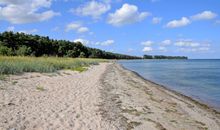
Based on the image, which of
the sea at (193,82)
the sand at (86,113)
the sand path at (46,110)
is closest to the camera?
the sand path at (46,110)

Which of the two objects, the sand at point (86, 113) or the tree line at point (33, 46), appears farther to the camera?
the tree line at point (33, 46)

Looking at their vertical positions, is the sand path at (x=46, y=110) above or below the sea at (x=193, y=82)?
above

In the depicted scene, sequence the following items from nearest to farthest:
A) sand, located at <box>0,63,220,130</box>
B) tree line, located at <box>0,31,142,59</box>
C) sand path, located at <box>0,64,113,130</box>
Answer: sand path, located at <box>0,64,113,130</box> → sand, located at <box>0,63,220,130</box> → tree line, located at <box>0,31,142,59</box>

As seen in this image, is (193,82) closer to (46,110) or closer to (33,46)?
(46,110)

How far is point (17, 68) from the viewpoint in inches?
874

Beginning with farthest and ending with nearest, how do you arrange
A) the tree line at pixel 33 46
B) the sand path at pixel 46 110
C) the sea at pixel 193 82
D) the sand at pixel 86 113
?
the tree line at pixel 33 46 → the sea at pixel 193 82 → the sand at pixel 86 113 → the sand path at pixel 46 110

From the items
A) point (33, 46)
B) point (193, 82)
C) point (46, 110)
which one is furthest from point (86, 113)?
point (33, 46)

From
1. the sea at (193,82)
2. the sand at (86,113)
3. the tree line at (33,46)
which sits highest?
the tree line at (33,46)

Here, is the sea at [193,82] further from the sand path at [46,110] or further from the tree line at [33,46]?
the tree line at [33,46]

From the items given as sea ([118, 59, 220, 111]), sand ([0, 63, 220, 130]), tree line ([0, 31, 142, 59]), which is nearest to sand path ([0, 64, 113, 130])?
sand ([0, 63, 220, 130])

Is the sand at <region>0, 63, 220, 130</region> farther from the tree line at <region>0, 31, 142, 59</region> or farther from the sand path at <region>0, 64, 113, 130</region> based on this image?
the tree line at <region>0, 31, 142, 59</region>

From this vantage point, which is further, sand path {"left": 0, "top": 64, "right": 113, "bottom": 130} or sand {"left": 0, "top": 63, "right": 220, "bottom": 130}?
sand {"left": 0, "top": 63, "right": 220, "bottom": 130}

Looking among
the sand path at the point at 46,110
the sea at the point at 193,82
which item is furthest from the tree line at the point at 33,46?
the sand path at the point at 46,110

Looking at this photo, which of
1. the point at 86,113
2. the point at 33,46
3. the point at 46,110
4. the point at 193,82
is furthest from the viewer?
the point at 33,46
